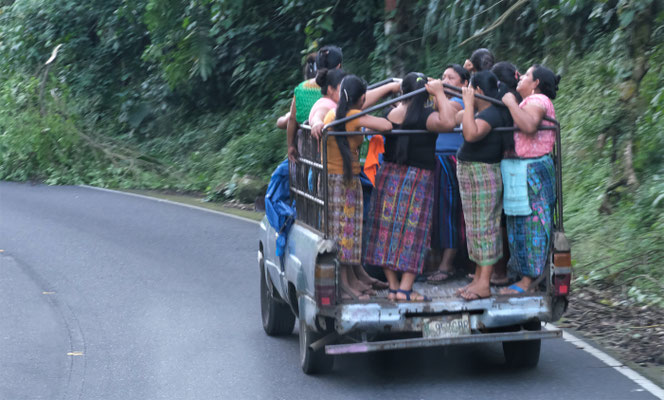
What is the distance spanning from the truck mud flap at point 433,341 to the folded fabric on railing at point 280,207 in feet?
4.30

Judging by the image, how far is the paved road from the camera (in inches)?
279

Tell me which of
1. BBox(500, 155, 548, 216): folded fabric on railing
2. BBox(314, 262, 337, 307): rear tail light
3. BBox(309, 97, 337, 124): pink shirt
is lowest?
BBox(314, 262, 337, 307): rear tail light

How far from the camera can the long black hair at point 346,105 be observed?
22.8 feet

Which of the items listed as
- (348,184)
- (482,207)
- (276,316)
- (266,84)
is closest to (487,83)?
(482,207)

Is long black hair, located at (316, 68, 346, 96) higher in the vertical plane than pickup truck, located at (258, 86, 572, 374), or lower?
higher

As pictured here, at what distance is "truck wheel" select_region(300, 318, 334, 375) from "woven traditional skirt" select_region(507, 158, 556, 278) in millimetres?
1622

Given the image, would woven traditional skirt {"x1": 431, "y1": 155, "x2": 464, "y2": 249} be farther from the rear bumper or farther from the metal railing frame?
the rear bumper

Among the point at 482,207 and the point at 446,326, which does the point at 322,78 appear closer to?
the point at 482,207

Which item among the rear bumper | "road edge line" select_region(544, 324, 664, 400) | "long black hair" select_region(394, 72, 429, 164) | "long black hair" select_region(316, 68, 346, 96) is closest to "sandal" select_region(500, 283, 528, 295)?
the rear bumper

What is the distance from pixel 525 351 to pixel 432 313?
972mm

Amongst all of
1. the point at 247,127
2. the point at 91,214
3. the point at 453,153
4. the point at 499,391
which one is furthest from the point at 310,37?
the point at 499,391

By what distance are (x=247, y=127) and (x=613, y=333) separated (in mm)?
16135

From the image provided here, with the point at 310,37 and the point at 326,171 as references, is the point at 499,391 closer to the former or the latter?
the point at 326,171

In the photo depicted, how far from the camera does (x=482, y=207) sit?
23.4 ft
